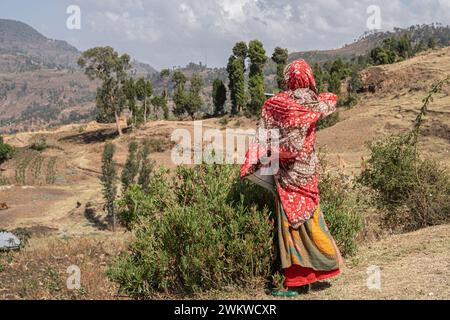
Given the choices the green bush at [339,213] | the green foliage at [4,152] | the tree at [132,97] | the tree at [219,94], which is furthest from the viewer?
the tree at [219,94]

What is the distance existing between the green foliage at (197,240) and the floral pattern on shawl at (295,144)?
0.32 m

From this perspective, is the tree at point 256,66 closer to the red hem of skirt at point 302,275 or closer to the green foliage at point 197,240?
the green foliage at point 197,240

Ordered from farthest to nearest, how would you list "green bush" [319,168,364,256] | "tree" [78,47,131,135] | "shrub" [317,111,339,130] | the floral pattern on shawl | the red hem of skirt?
1. "tree" [78,47,131,135]
2. "shrub" [317,111,339,130]
3. "green bush" [319,168,364,256]
4. the red hem of skirt
5. the floral pattern on shawl

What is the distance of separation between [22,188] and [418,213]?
20.4m

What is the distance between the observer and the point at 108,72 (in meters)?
35.7

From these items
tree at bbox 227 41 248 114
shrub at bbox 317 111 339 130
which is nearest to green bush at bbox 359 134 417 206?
shrub at bbox 317 111 339 130

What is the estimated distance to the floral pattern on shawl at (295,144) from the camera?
12.0ft

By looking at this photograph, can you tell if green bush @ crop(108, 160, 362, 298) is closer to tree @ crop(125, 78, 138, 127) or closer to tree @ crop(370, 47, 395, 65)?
tree @ crop(125, 78, 138, 127)

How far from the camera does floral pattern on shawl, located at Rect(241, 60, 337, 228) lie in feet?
12.0

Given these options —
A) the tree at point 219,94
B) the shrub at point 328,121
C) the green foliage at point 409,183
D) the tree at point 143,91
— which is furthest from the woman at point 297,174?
the tree at point 143,91

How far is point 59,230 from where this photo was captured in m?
15.9

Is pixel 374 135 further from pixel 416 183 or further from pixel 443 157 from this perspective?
pixel 416 183

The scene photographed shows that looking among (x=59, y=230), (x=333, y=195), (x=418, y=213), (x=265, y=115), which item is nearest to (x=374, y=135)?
(x=59, y=230)

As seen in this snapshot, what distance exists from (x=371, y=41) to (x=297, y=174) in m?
172
